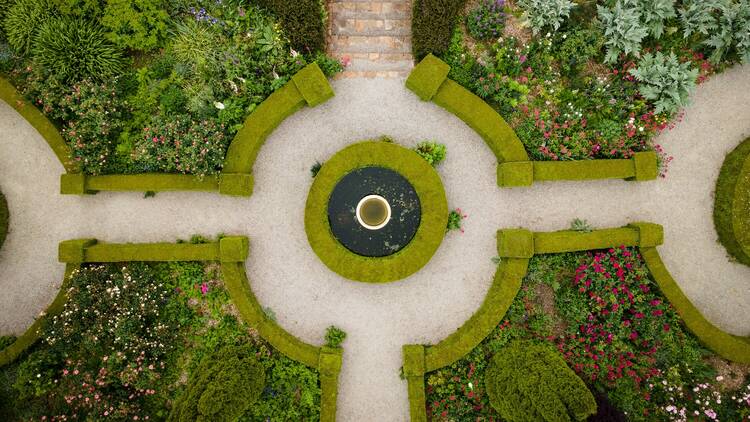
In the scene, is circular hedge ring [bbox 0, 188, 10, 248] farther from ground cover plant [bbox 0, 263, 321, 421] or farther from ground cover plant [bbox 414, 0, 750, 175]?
ground cover plant [bbox 414, 0, 750, 175]

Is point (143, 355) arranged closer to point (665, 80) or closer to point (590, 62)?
point (590, 62)

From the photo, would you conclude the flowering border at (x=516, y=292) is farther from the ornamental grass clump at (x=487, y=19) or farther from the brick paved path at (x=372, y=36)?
the brick paved path at (x=372, y=36)

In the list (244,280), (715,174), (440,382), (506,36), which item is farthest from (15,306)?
(715,174)

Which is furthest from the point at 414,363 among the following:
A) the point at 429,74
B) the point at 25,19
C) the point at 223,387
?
the point at 25,19

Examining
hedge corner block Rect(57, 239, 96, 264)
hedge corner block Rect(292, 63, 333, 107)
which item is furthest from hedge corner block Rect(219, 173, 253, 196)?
hedge corner block Rect(57, 239, 96, 264)

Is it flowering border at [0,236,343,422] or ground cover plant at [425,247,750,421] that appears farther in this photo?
flowering border at [0,236,343,422]

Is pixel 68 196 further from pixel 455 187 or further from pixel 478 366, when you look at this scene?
pixel 478 366

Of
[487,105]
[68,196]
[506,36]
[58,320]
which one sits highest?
[506,36]
